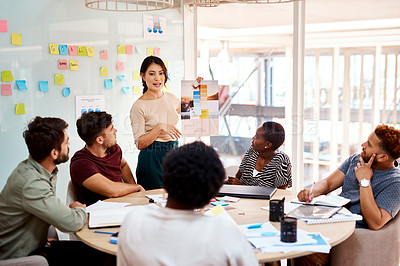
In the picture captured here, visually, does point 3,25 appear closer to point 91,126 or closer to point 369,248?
point 91,126

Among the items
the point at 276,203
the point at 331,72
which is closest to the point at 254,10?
the point at 331,72

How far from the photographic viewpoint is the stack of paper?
1932 mm

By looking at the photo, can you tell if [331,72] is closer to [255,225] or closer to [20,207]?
[255,225]

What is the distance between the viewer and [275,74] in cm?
451

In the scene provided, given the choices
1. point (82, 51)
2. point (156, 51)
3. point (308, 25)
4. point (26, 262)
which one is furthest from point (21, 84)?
point (308, 25)

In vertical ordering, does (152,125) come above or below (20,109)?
below

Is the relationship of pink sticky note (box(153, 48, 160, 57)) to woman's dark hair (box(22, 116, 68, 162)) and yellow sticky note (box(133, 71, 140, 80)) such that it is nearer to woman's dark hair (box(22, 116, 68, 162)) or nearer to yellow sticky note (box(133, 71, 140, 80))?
yellow sticky note (box(133, 71, 140, 80))

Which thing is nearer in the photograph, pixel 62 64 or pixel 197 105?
pixel 62 64

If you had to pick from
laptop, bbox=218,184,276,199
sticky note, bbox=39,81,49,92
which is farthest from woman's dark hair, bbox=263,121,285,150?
sticky note, bbox=39,81,49,92

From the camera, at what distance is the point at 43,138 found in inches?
88.4

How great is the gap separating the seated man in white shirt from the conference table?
0.48 m

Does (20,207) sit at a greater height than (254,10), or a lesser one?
lesser

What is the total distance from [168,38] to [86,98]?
1187 mm

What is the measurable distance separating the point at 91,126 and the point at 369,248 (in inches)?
70.4
